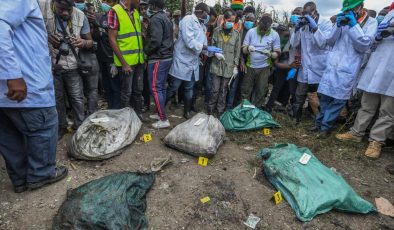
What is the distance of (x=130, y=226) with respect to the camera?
1.94 m

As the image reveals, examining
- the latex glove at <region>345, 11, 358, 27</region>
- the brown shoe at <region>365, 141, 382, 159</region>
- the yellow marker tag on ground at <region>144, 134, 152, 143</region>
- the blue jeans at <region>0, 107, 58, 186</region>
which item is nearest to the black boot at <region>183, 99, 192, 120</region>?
the yellow marker tag on ground at <region>144, 134, 152, 143</region>

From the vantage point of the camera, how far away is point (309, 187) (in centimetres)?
241

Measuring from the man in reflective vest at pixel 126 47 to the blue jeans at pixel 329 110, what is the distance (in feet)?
9.24

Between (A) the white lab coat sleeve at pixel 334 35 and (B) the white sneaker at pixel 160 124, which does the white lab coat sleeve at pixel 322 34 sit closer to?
(A) the white lab coat sleeve at pixel 334 35

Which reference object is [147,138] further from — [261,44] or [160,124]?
[261,44]

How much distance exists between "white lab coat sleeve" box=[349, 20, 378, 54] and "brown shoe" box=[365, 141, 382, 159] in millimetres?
1252

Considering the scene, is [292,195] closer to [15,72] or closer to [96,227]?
[96,227]

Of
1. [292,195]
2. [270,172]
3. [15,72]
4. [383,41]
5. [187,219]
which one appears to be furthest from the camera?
[383,41]

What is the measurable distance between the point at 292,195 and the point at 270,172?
0.34 m

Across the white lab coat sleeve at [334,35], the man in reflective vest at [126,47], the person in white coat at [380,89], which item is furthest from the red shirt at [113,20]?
the person in white coat at [380,89]

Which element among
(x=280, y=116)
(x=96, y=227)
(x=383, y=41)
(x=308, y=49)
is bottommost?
(x=280, y=116)

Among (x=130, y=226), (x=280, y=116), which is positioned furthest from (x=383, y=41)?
(x=130, y=226)

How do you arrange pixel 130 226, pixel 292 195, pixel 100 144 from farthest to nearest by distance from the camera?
pixel 100 144 → pixel 292 195 → pixel 130 226

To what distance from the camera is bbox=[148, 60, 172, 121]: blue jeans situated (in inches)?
145
